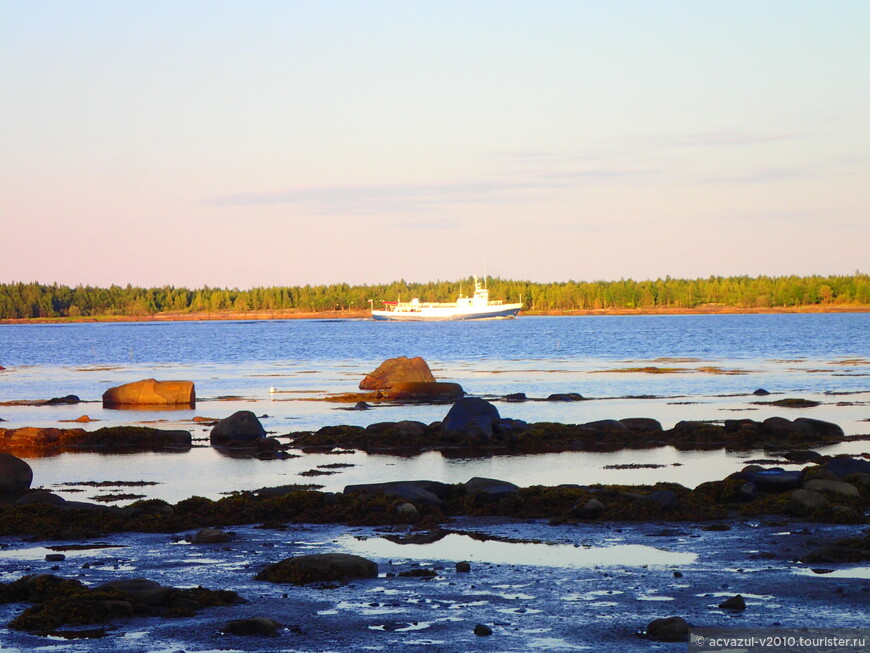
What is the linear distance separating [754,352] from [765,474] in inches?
2797

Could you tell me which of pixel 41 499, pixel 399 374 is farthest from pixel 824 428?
pixel 399 374

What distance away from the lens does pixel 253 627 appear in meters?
11.9

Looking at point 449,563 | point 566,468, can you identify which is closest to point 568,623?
point 449,563

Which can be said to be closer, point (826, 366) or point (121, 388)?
point (121, 388)

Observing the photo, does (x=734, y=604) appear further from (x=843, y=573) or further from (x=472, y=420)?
(x=472, y=420)

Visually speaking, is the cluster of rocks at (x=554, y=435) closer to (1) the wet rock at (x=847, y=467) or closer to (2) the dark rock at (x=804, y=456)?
(2) the dark rock at (x=804, y=456)

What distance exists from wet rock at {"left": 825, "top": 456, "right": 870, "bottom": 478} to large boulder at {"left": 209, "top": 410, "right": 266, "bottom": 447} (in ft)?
52.6

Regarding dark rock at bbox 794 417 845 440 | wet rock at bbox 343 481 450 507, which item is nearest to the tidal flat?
dark rock at bbox 794 417 845 440

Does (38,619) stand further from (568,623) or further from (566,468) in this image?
(566,468)

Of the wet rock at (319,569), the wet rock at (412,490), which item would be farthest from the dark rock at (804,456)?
the wet rock at (319,569)

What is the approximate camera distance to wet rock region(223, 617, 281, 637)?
11.8 meters

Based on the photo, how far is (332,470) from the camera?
26.3m

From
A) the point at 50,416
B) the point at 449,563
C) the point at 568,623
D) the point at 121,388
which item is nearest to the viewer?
the point at 568,623

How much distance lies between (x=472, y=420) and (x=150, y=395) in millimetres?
19673
